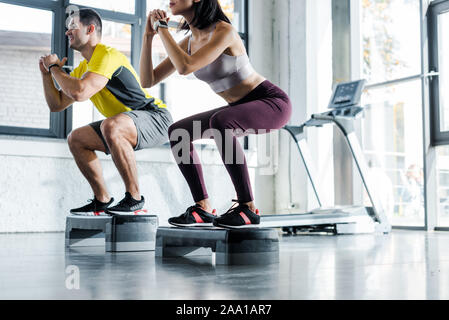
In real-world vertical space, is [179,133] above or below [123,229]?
above

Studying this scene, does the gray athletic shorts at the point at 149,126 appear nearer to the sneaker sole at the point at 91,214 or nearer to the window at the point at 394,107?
the sneaker sole at the point at 91,214

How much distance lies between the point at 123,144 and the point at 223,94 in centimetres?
63

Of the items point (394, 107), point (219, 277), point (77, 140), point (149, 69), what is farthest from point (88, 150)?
point (394, 107)

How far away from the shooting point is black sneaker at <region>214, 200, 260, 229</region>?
1.81 m

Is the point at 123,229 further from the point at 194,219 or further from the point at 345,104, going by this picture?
the point at 345,104

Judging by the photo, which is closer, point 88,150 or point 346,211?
point 88,150

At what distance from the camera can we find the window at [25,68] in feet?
14.2

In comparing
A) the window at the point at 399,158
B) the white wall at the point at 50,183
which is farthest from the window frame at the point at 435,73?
the white wall at the point at 50,183

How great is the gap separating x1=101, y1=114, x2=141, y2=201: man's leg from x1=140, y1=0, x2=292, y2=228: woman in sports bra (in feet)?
1.08

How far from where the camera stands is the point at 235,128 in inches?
72.9

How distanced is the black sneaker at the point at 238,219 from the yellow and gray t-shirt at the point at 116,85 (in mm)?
985

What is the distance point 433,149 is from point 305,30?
1.77 metres
